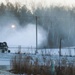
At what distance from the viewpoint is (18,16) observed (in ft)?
354

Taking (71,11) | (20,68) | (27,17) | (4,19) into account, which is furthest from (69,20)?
(20,68)

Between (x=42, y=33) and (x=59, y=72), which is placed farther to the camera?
(x=42, y=33)

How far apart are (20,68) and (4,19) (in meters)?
90.6

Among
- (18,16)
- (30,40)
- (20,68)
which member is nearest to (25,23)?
(18,16)

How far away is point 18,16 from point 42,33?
11.5 meters

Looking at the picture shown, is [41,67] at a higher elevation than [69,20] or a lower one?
lower

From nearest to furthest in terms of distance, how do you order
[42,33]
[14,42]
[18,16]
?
1. [14,42]
2. [42,33]
3. [18,16]

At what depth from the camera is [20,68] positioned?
54.0 feet

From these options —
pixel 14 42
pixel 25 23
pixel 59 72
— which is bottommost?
pixel 59 72

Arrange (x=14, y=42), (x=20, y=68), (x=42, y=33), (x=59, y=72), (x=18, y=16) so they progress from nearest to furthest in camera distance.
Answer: (x=59, y=72) < (x=20, y=68) < (x=14, y=42) < (x=42, y=33) < (x=18, y=16)

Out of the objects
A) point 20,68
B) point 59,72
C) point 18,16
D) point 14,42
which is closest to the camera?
point 59,72

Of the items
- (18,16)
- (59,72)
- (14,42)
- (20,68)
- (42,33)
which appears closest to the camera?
(59,72)

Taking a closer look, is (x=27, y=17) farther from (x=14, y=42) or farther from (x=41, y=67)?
(x=41, y=67)

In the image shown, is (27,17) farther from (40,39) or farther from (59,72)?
(59,72)
